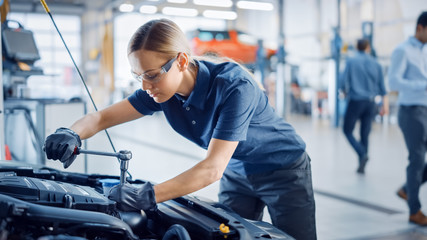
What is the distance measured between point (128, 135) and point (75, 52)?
11568 millimetres

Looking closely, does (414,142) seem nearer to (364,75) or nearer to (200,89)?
(200,89)

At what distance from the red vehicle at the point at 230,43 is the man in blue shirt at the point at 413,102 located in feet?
27.0

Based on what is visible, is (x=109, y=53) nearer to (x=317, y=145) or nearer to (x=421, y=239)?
(x=317, y=145)

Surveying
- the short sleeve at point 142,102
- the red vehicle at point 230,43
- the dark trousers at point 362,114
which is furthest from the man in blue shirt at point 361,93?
the red vehicle at point 230,43

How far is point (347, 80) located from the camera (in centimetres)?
516

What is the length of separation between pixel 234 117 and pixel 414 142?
1.99 metres

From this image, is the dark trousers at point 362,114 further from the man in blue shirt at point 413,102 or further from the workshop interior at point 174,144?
the man in blue shirt at point 413,102

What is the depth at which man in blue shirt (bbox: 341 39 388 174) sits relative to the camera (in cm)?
482

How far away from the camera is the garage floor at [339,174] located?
118 inches

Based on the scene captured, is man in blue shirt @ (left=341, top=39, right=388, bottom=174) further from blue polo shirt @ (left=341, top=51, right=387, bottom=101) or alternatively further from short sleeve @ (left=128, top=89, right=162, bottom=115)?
short sleeve @ (left=128, top=89, right=162, bottom=115)

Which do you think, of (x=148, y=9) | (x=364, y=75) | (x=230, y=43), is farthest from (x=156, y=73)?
(x=148, y=9)

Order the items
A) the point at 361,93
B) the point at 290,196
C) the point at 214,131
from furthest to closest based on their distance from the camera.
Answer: the point at 361,93 → the point at 290,196 → the point at 214,131

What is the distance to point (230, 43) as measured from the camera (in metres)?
11.9

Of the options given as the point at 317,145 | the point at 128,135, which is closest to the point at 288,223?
the point at 317,145
